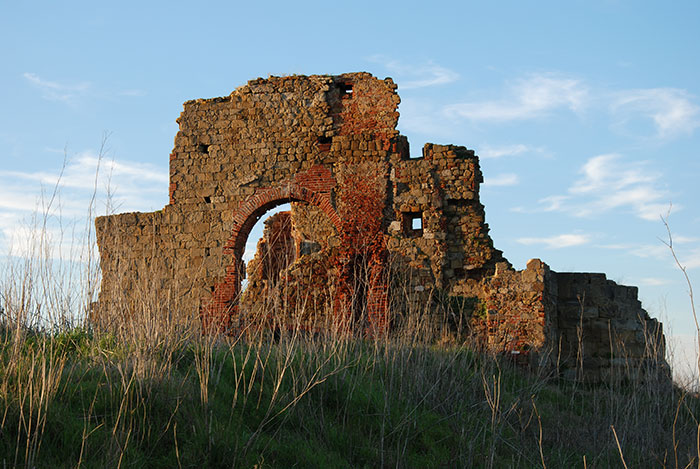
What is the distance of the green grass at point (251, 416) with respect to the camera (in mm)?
3809

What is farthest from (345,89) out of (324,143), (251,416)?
(251,416)

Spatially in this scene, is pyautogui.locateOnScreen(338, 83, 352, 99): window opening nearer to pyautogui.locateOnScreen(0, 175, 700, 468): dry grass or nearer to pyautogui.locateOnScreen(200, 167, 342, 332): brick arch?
pyautogui.locateOnScreen(200, 167, 342, 332): brick arch

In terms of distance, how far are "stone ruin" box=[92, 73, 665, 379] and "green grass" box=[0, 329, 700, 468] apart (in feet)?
11.0

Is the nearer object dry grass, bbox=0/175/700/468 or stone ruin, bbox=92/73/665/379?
dry grass, bbox=0/175/700/468

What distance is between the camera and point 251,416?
4539mm

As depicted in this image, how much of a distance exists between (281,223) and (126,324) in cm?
1038

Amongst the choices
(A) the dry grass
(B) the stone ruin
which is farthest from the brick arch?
(A) the dry grass

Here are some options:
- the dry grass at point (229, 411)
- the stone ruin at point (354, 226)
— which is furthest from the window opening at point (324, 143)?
the dry grass at point (229, 411)

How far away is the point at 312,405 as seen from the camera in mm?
4887

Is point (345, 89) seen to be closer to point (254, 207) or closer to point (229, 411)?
point (254, 207)

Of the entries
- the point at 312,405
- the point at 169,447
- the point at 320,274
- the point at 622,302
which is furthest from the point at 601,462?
the point at 320,274

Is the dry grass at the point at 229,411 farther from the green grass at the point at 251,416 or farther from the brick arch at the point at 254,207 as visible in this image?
the brick arch at the point at 254,207

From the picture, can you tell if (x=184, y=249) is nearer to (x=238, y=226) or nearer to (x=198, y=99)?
(x=238, y=226)

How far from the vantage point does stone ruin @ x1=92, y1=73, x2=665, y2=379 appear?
9.57m
